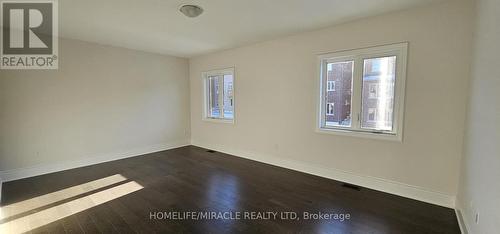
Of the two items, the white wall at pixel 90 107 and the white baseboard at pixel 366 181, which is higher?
the white wall at pixel 90 107

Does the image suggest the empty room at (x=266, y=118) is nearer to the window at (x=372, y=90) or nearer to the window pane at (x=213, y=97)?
the window at (x=372, y=90)

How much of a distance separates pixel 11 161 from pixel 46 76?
1.46m

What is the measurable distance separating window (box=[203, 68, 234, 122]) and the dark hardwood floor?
1.61m

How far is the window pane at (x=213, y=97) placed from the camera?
18.8 feet

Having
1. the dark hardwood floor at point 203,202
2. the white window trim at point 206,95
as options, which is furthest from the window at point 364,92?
the white window trim at point 206,95

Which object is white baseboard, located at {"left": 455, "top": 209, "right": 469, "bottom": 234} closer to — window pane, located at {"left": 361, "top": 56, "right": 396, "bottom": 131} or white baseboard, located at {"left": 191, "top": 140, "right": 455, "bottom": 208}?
white baseboard, located at {"left": 191, "top": 140, "right": 455, "bottom": 208}

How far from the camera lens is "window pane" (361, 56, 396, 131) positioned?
10.2 ft

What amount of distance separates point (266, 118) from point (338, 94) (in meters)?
1.44

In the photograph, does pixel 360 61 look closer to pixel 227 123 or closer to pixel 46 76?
pixel 227 123

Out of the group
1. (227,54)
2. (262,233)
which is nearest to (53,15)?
(227,54)

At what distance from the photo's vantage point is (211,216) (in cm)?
255

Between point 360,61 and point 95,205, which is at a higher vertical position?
point 360,61

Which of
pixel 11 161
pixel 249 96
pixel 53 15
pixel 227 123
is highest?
pixel 53 15

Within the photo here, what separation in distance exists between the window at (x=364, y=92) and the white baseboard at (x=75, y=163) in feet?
12.8
